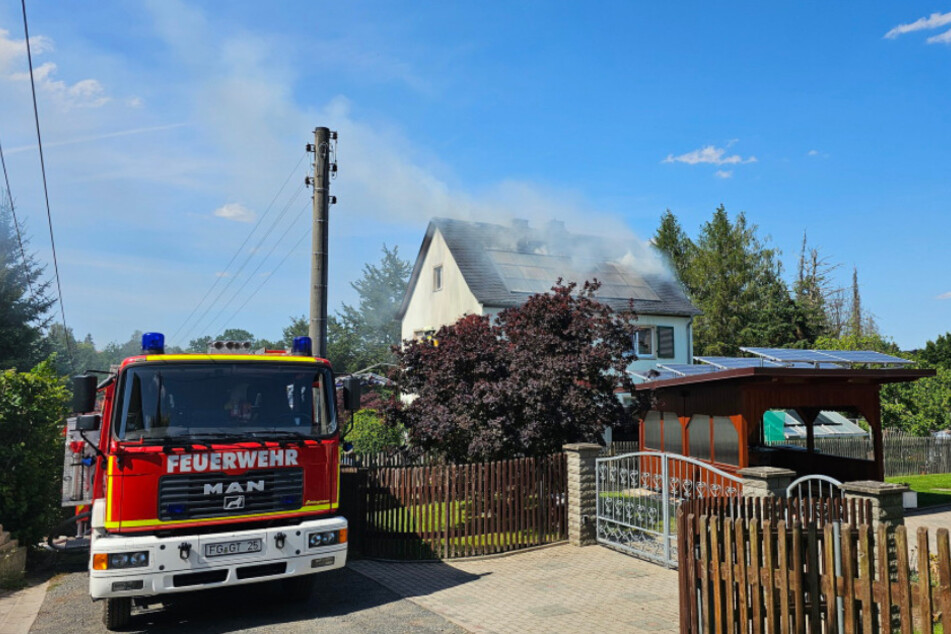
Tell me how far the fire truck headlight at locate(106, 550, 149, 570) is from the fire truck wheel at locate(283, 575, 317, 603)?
6.16 ft

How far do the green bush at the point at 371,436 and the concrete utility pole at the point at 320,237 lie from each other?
767cm

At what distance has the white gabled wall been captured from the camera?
92.1ft

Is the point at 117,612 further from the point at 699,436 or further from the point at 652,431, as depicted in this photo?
the point at 652,431

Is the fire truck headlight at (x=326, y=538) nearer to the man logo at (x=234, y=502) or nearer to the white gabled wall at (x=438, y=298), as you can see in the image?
the man logo at (x=234, y=502)

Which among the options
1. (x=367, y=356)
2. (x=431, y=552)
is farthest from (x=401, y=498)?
(x=367, y=356)

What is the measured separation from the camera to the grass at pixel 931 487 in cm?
1677

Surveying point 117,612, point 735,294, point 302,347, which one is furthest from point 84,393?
point 735,294

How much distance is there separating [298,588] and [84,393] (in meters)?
3.25

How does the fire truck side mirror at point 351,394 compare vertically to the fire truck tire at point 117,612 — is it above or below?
above

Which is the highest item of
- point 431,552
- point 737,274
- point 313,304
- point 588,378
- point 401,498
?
point 737,274

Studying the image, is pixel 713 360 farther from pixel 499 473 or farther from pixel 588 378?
pixel 499 473

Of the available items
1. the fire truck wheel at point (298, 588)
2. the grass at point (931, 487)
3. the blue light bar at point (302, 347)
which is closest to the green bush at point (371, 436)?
the blue light bar at point (302, 347)

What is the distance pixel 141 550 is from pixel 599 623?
4.68 metres

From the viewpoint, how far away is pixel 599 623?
23.7 feet
